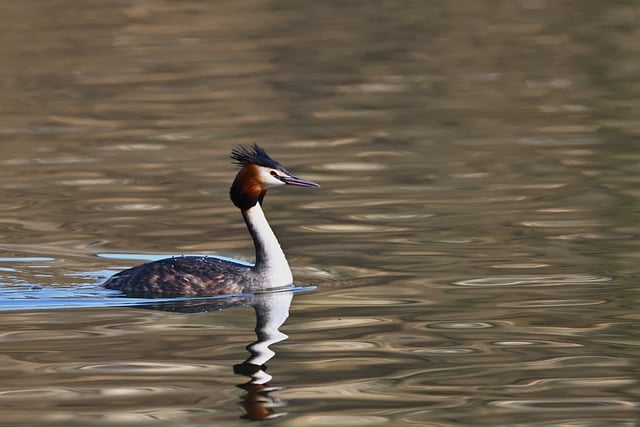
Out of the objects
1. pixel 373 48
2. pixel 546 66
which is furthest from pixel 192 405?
pixel 373 48

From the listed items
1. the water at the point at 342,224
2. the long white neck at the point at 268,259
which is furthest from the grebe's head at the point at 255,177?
the water at the point at 342,224

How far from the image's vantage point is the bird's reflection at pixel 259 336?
27.9ft

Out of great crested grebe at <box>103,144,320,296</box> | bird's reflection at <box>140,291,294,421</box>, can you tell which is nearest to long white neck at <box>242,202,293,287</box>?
great crested grebe at <box>103,144,320,296</box>

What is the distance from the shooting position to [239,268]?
468 inches

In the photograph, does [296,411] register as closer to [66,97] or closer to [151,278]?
[151,278]

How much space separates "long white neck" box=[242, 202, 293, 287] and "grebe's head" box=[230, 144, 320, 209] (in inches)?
7.4

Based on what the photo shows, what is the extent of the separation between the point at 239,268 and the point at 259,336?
1.74 m

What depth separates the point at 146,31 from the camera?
104 ft

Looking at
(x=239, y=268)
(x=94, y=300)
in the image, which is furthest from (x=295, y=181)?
(x=94, y=300)

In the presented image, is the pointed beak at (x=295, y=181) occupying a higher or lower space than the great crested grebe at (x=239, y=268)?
higher

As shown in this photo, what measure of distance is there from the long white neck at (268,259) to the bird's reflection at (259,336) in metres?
0.11

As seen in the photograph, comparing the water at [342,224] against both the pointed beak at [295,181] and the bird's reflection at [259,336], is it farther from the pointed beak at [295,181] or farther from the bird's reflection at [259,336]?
the pointed beak at [295,181]

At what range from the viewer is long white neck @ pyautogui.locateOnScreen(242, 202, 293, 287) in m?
11.8

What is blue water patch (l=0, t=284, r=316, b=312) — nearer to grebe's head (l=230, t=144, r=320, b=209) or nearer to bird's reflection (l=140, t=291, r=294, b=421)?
bird's reflection (l=140, t=291, r=294, b=421)
